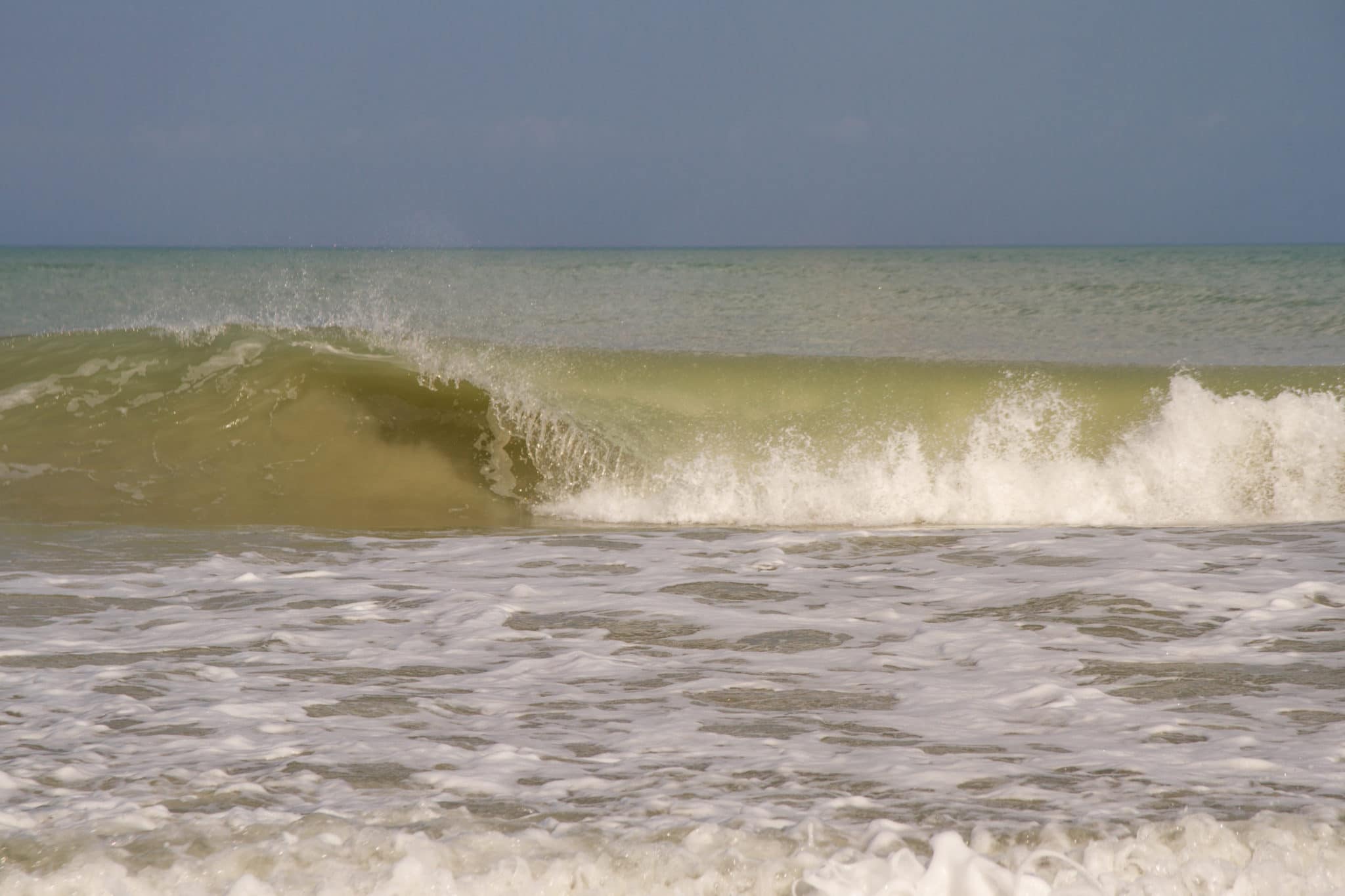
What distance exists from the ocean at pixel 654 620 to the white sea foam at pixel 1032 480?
33mm

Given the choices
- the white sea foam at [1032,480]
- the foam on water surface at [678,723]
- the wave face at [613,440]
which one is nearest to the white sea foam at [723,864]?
the foam on water surface at [678,723]

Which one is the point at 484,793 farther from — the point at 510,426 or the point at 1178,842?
the point at 510,426

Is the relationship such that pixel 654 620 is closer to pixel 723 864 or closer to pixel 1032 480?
pixel 723 864

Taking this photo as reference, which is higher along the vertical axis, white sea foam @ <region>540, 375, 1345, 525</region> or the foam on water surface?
white sea foam @ <region>540, 375, 1345, 525</region>

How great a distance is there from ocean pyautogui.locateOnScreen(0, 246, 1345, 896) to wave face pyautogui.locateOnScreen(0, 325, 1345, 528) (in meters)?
0.04

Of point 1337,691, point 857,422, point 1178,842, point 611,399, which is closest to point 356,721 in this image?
point 1178,842

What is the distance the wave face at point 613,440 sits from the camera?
7.66 metres

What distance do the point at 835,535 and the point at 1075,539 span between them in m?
1.16

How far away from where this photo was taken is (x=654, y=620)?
14.1ft

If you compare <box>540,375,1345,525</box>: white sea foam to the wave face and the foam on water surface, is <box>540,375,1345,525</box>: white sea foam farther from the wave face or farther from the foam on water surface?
the foam on water surface

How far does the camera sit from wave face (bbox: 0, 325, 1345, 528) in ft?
25.1

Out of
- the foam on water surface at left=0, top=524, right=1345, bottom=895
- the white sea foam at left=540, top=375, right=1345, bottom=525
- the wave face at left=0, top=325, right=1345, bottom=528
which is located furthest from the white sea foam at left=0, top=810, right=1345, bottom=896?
the white sea foam at left=540, top=375, right=1345, bottom=525

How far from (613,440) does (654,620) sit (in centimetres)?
451

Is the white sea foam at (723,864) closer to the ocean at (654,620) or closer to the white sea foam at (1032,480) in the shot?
the ocean at (654,620)
